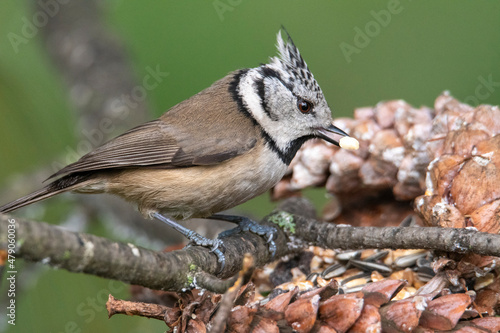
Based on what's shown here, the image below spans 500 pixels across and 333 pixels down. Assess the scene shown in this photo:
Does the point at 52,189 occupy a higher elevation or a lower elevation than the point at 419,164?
higher

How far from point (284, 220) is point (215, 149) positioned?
50 cm

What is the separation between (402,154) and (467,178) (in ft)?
1.47

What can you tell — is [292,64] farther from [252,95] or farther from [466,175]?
[466,175]

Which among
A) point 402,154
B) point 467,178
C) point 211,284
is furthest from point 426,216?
point 211,284

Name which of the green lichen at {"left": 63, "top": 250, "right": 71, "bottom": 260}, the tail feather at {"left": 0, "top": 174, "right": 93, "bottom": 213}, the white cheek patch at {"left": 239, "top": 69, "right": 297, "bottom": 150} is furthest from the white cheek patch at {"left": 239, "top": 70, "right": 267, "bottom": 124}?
the green lichen at {"left": 63, "top": 250, "right": 71, "bottom": 260}

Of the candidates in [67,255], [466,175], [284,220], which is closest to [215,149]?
[284,220]

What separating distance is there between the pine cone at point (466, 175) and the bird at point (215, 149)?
1.89 feet

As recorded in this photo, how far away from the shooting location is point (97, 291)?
8.35 ft

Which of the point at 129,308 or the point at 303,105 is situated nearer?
the point at 129,308

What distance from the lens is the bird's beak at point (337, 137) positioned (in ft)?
7.34

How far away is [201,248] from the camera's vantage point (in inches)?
69.3

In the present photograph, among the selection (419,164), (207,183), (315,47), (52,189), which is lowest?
(419,164)

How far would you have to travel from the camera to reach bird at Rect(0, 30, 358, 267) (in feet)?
8.23

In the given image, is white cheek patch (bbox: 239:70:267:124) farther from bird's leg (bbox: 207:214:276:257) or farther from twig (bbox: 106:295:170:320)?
twig (bbox: 106:295:170:320)
